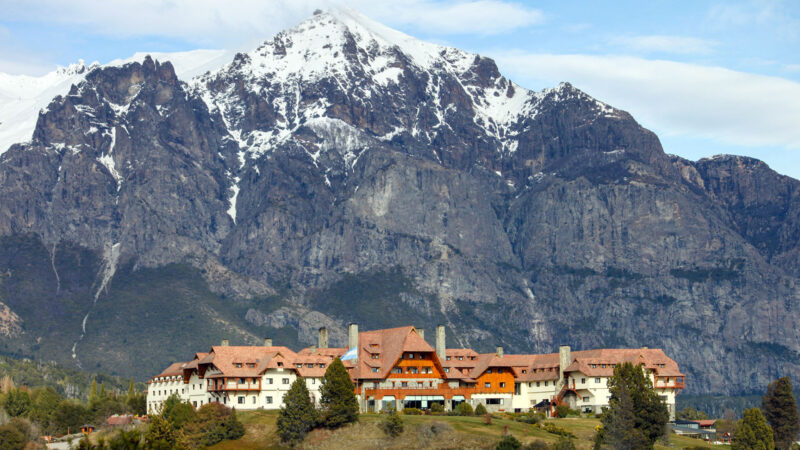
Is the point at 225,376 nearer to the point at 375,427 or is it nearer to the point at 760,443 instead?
the point at 375,427

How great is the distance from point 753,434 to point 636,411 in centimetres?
1937

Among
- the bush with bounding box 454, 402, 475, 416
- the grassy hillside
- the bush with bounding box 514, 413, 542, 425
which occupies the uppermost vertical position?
the bush with bounding box 454, 402, 475, 416

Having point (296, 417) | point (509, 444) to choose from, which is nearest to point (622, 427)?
point (509, 444)

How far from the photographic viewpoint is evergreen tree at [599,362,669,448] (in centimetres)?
17550

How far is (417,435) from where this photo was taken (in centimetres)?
17425

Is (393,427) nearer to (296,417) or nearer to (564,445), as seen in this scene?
(296,417)

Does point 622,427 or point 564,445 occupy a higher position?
point 622,427

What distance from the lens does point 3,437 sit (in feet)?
609

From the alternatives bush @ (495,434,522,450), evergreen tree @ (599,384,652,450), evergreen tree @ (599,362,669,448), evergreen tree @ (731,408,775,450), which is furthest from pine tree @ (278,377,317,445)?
evergreen tree @ (731,408,775,450)

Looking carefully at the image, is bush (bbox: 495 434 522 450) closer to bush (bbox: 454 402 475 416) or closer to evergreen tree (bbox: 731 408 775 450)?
bush (bbox: 454 402 475 416)

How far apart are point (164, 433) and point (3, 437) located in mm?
39858

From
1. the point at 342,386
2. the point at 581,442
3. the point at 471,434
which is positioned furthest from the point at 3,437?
the point at 581,442

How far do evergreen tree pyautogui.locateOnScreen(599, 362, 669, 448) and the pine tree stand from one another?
40334mm

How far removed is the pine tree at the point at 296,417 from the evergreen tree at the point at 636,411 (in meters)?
40.3
